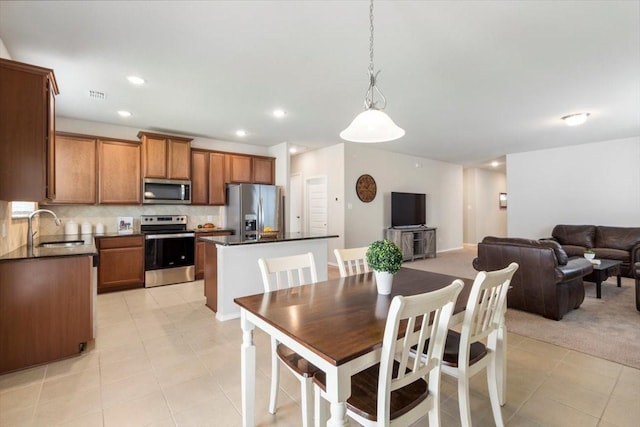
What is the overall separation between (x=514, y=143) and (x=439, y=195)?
2.49 metres

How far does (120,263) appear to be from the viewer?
4.35 m

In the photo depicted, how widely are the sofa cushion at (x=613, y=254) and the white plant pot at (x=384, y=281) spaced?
5.53 m

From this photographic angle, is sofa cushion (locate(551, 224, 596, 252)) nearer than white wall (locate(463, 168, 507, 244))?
Yes

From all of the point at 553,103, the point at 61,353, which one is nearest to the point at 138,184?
the point at 61,353

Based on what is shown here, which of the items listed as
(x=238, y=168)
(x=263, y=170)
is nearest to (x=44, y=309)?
(x=238, y=168)

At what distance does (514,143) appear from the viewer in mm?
6094

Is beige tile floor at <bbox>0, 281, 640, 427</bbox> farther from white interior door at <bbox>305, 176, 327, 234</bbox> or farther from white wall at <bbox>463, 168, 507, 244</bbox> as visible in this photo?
white wall at <bbox>463, 168, 507, 244</bbox>

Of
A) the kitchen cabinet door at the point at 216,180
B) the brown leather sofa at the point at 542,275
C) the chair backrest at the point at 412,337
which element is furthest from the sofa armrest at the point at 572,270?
the kitchen cabinet door at the point at 216,180

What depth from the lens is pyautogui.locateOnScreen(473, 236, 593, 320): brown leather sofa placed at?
3.14 metres

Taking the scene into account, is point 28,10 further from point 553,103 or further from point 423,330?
point 553,103

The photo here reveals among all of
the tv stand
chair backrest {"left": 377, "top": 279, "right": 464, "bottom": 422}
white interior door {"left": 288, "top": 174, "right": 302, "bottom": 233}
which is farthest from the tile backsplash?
chair backrest {"left": 377, "top": 279, "right": 464, "bottom": 422}

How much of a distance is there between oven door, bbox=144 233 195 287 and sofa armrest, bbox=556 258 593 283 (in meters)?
5.00

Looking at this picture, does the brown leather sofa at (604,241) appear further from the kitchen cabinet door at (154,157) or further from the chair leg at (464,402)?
the kitchen cabinet door at (154,157)

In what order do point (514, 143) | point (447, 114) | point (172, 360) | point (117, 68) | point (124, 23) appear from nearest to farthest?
point (124, 23) < point (172, 360) < point (117, 68) < point (447, 114) < point (514, 143)
